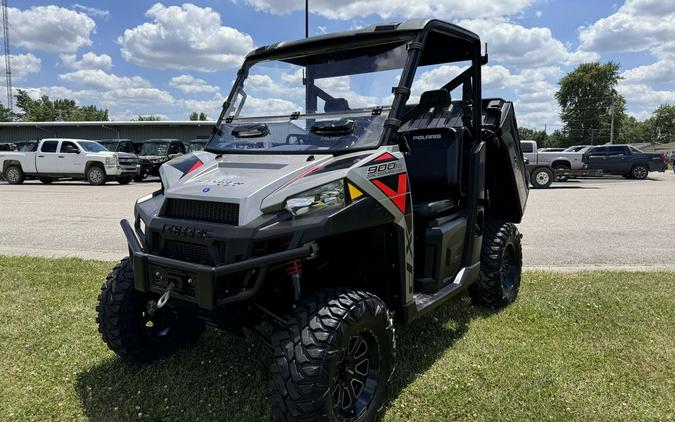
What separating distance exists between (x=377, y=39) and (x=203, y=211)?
1.67 metres

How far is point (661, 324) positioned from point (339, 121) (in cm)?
345

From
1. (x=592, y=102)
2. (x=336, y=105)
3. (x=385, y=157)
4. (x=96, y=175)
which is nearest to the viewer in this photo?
(x=385, y=157)

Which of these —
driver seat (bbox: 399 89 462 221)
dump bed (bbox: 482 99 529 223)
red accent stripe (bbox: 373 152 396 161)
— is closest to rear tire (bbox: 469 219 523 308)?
dump bed (bbox: 482 99 529 223)

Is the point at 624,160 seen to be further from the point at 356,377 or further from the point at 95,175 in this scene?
the point at 356,377

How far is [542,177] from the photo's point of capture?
1964cm

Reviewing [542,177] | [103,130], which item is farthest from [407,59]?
[103,130]

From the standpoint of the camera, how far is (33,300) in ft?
17.0

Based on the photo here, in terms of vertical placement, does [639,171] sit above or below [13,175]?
above

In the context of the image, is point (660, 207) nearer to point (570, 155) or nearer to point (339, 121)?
point (570, 155)

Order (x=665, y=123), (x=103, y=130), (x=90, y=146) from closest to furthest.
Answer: (x=90, y=146) → (x=103, y=130) → (x=665, y=123)

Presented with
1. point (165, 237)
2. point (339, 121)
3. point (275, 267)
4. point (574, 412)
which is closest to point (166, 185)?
point (165, 237)

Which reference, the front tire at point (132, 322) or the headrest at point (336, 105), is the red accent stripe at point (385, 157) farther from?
the front tire at point (132, 322)

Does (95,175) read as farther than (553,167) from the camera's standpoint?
No


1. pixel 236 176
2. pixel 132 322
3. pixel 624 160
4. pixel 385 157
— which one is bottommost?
pixel 132 322
